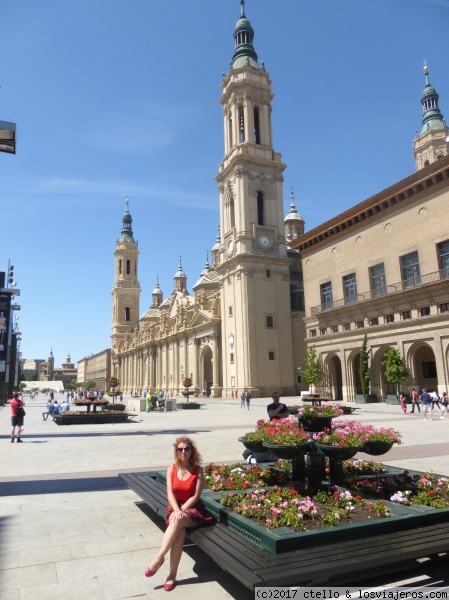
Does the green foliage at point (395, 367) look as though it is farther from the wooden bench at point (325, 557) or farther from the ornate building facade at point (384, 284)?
the wooden bench at point (325, 557)

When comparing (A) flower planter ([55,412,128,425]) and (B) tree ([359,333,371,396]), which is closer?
(A) flower planter ([55,412,128,425])

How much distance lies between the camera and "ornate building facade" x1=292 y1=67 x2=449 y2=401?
1375 inches

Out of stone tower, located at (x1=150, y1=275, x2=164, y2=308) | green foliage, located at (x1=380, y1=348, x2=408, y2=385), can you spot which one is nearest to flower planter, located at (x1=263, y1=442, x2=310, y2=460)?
green foliage, located at (x1=380, y1=348, x2=408, y2=385)

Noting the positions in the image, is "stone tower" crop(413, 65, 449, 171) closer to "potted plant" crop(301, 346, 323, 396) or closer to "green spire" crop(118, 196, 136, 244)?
"potted plant" crop(301, 346, 323, 396)

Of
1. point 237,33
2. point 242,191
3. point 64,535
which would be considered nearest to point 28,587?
point 64,535

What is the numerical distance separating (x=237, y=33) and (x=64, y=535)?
74.0m

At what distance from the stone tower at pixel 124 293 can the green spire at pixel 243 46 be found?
Result: 73.8 meters

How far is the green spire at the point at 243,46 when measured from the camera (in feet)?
211

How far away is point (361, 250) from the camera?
4338cm

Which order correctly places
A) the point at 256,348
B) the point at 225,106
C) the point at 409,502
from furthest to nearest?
the point at 225,106 → the point at 256,348 → the point at 409,502

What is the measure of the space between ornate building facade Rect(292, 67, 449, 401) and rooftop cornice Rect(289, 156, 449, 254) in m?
0.08

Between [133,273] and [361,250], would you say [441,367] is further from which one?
[133,273]

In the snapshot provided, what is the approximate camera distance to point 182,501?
5.64 meters

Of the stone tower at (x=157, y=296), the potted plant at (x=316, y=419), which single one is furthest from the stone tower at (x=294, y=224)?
the potted plant at (x=316, y=419)
